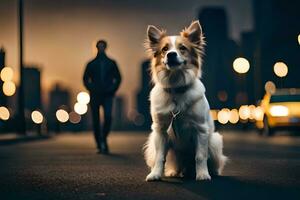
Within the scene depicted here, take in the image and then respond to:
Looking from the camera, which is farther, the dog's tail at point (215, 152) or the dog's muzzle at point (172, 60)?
the dog's tail at point (215, 152)

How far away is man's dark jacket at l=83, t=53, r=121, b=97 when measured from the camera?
1556 cm

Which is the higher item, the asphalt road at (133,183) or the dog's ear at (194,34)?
the dog's ear at (194,34)

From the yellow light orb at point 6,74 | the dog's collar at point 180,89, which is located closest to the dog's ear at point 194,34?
the dog's collar at point 180,89

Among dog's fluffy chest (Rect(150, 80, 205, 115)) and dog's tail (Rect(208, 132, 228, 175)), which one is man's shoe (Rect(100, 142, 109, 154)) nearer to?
dog's tail (Rect(208, 132, 228, 175))

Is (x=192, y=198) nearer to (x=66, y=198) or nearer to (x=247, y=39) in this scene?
(x=66, y=198)

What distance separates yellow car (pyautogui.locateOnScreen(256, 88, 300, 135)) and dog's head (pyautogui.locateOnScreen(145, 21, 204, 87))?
18.2 meters

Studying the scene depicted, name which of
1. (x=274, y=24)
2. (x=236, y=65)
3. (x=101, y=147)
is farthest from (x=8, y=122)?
(x=274, y=24)

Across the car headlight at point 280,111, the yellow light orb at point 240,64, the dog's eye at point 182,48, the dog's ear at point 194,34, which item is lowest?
the car headlight at point 280,111

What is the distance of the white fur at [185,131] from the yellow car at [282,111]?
1811 centimetres

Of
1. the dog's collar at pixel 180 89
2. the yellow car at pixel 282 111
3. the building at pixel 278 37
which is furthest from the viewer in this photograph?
the building at pixel 278 37

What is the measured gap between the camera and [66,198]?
6953 millimetres

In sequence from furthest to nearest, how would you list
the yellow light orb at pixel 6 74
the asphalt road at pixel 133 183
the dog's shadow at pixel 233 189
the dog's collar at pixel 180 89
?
the yellow light orb at pixel 6 74
the dog's collar at pixel 180 89
the asphalt road at pixel 133 183
the dog's shadow at pixel 233 189

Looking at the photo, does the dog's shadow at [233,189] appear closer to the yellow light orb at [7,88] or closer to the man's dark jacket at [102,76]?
the man's dark jacket at [102,76]

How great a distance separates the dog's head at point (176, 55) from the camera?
8.43m
